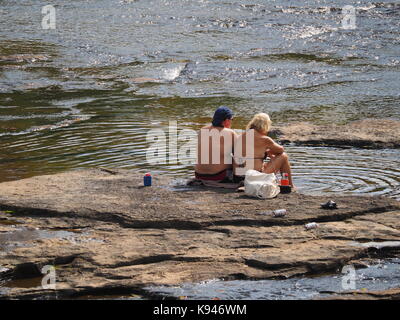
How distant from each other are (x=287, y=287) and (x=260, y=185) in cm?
217

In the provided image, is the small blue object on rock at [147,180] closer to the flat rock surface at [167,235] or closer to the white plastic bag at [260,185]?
the flat rock surface at [167,235]

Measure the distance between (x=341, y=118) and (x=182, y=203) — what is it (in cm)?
602

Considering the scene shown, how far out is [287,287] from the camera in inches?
239

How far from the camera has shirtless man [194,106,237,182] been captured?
29.1 feet

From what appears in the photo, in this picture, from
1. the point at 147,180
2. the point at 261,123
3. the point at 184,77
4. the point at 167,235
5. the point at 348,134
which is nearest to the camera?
the point at 167,235

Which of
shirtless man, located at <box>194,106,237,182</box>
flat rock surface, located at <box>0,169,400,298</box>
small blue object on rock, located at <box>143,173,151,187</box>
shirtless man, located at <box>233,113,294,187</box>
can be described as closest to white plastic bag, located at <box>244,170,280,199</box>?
flat rock surface, located at <box>0,169,400,298</box>

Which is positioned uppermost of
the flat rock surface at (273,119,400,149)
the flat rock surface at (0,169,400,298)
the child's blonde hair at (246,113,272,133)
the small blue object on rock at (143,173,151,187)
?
the child's blonde hair at (246,113,272,133)

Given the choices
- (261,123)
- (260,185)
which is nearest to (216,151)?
(261,123)

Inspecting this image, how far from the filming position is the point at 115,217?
7629 millimetres

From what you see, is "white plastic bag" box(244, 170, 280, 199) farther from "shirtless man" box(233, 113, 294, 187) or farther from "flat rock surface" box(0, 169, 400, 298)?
"shirtless man" box(233, 113, 294, 187)

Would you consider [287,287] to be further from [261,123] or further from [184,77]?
[184,77]

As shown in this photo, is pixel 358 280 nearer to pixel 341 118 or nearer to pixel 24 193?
pixel 24 193

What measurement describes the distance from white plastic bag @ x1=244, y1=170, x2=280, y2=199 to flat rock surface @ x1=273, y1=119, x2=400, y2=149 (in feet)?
11.0

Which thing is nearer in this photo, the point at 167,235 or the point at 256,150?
the point at 167,235
